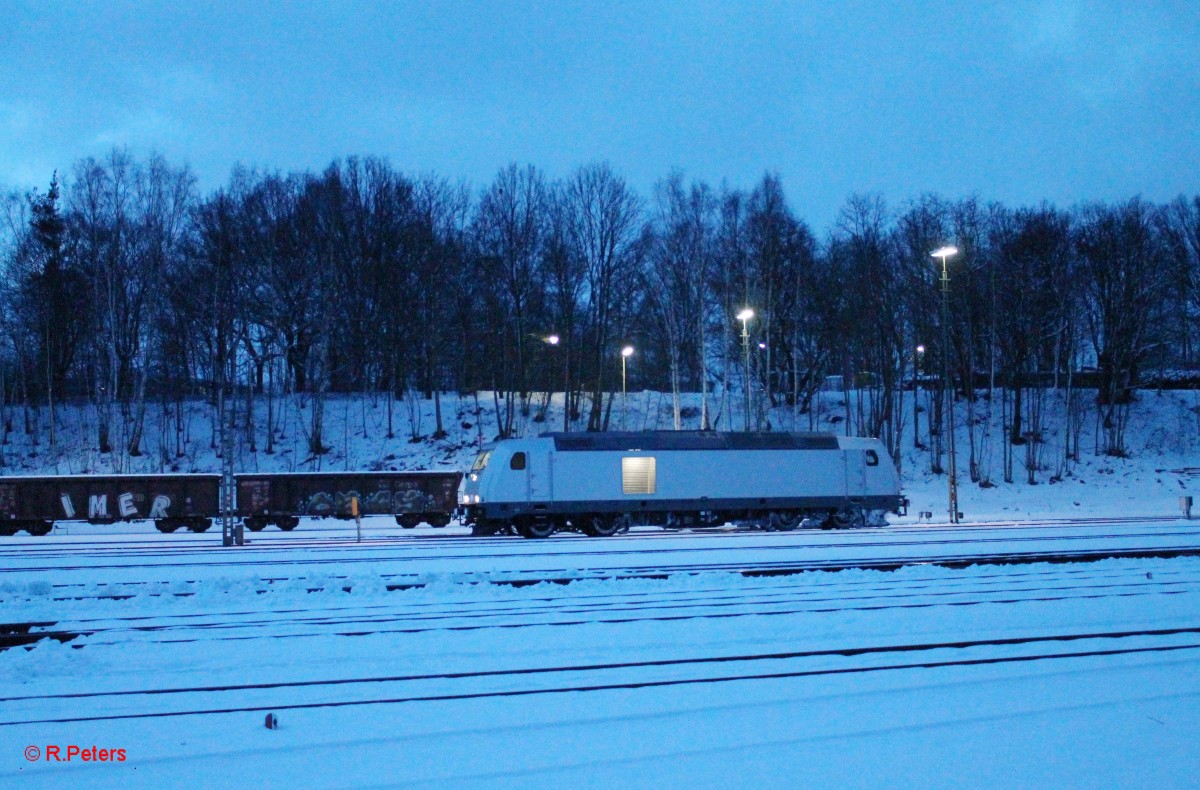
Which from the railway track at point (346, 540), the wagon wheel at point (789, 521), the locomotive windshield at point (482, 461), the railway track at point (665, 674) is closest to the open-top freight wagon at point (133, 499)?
the railway track at point (346, 540)

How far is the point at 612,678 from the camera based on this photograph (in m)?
8.67

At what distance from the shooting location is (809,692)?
318 inches

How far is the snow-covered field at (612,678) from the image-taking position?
20.0 feet

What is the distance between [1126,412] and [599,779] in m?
50.4

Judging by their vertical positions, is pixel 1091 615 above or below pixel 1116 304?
below

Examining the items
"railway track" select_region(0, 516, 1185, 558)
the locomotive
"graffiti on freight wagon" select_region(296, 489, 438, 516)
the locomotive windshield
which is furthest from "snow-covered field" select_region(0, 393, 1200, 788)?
"graffiti on freight wagon" select_region(296, 489, 438, 516)

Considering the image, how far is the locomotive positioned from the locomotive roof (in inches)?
1.3

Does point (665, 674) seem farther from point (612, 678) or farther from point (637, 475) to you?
point (637, 475)

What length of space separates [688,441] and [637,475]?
1.99 m

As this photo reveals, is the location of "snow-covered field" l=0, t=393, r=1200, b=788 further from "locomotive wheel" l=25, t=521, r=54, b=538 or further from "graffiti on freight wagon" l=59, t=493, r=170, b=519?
"locomotive wheel" l=25, t=521, r=54, b=538

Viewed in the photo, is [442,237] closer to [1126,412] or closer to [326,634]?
[1126,412]

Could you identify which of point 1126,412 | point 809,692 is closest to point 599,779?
point 809,692

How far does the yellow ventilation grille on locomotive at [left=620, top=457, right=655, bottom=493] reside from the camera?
27.8m

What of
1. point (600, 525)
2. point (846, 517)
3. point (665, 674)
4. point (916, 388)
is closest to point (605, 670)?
point (665, 674)
